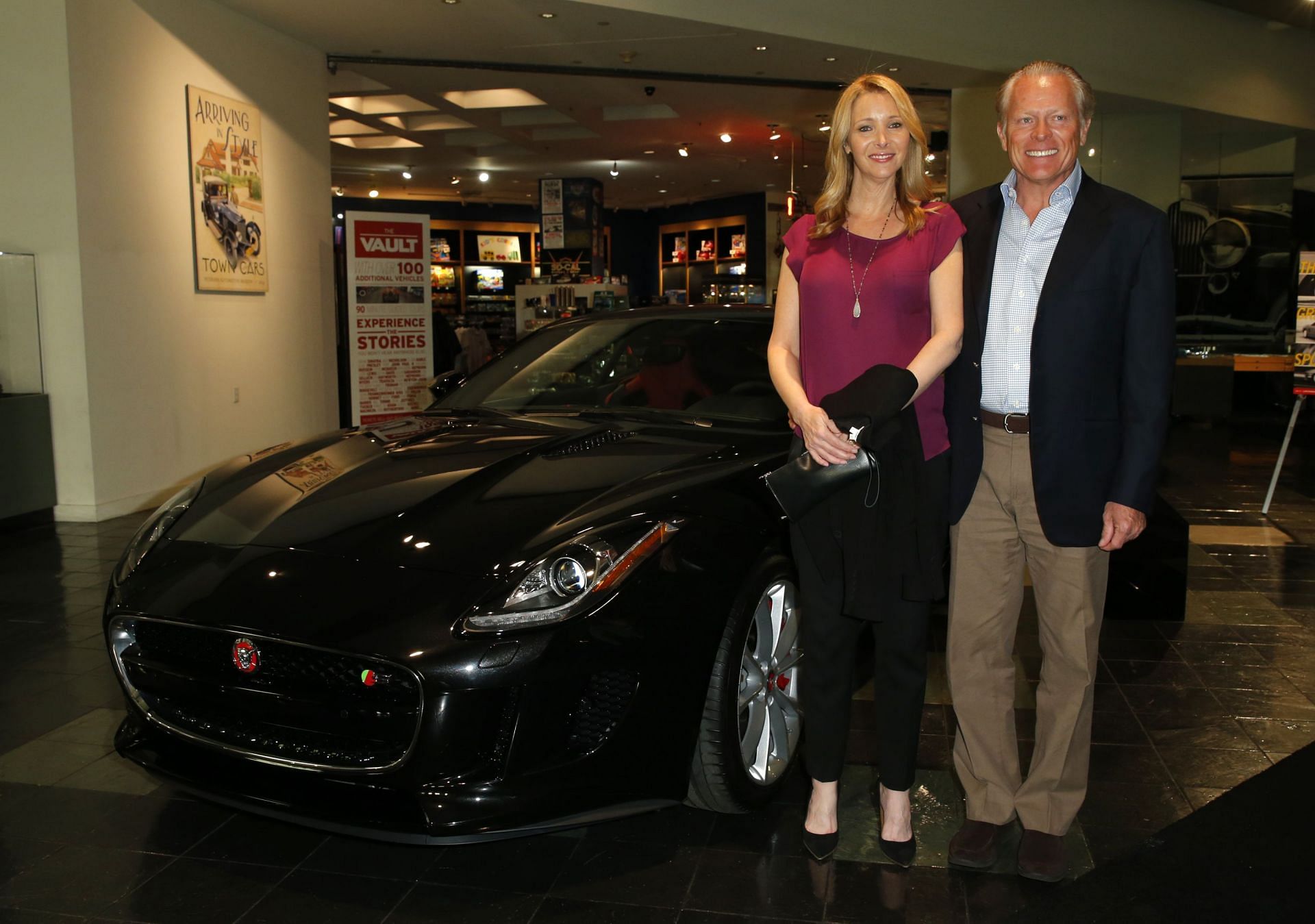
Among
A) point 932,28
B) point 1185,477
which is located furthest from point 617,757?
point 932,28

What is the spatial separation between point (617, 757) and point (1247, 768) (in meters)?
1.81

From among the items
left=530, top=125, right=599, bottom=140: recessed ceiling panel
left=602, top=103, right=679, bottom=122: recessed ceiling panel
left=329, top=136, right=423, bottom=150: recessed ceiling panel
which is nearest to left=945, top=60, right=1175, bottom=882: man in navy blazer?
left=602, top=103, right=679, bottom=122: recessed ceiling panel

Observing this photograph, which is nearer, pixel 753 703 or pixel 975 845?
pixel 975 845

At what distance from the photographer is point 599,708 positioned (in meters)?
1.98

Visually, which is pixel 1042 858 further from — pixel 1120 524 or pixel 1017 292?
pixel 1017 292

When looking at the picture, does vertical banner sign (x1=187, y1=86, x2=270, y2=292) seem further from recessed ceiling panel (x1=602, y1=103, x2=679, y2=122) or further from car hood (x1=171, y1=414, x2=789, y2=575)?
recessed ceiling panel (x1=602, y1=103, x2=679, y2=122)

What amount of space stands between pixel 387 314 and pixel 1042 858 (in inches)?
269

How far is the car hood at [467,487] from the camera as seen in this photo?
81.3 inches

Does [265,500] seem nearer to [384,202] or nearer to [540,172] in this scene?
[540,172]

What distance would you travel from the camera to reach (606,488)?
7.30 feet

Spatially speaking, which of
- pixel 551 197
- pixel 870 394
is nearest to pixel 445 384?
pixel 870 394

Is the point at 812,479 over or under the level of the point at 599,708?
over

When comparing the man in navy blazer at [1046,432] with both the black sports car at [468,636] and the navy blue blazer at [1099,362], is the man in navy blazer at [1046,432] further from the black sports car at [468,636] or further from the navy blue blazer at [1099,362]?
the black sports car at [468,636]

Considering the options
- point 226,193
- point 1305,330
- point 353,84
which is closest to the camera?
point 1305,330
